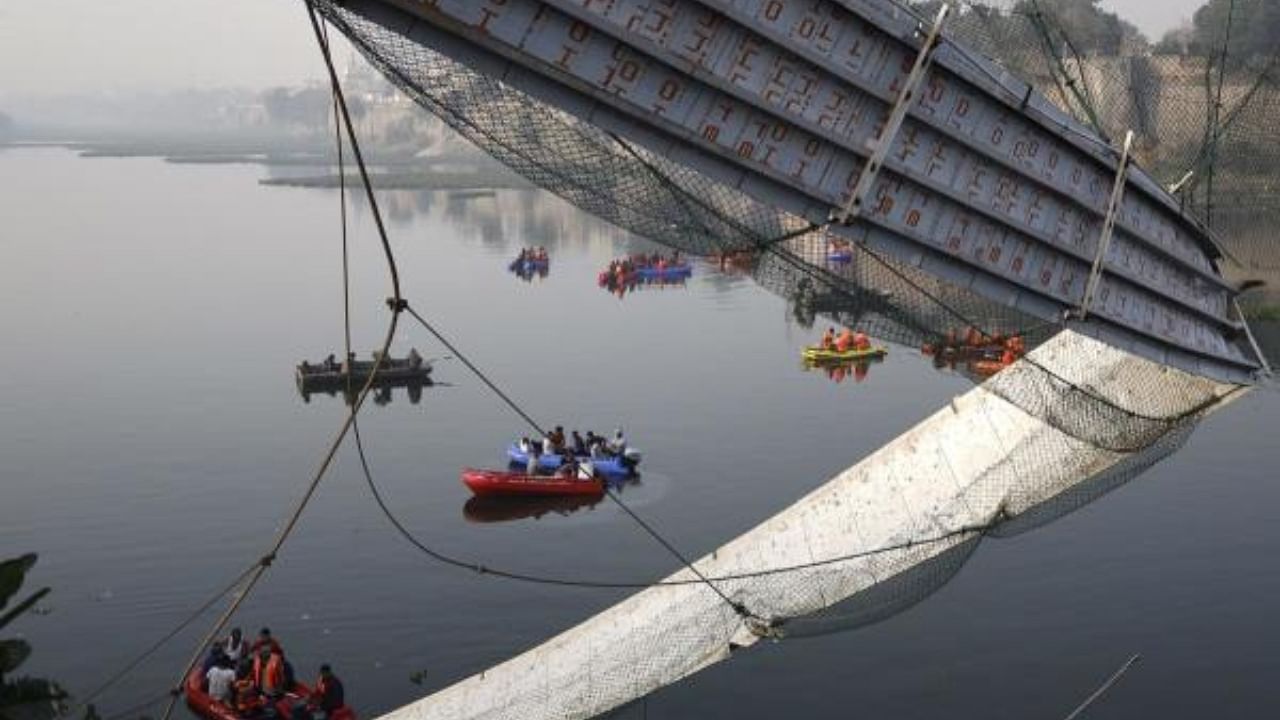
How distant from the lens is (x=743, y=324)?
7700cm

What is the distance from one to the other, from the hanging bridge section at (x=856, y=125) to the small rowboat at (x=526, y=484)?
2509 cm

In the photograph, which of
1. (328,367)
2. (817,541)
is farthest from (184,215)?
(817,541)

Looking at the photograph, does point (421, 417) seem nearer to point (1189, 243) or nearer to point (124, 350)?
point (124, 350)

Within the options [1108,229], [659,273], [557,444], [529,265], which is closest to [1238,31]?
[1108,229]

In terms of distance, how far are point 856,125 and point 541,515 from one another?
27.7 meters

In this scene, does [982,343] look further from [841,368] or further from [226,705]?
[841,368]

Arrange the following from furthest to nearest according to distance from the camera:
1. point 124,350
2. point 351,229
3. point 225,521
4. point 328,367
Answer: point 351,229 < point 124,350 < point 328,367 < point 225,521

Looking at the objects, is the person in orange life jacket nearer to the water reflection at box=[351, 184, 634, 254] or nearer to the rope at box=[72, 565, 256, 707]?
the rope at box=[72, 565, 256, 707]

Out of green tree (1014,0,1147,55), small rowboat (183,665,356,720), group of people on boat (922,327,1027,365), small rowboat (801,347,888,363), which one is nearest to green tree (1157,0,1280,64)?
green tree (1014,0,1147,55)

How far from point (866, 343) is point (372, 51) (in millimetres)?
51146

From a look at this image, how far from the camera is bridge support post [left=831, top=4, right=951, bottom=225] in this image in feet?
53.8

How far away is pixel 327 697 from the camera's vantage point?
26688 mm

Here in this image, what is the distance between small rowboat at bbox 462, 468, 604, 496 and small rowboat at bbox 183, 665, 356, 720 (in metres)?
15.1

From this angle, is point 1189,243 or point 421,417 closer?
point 1189,243
